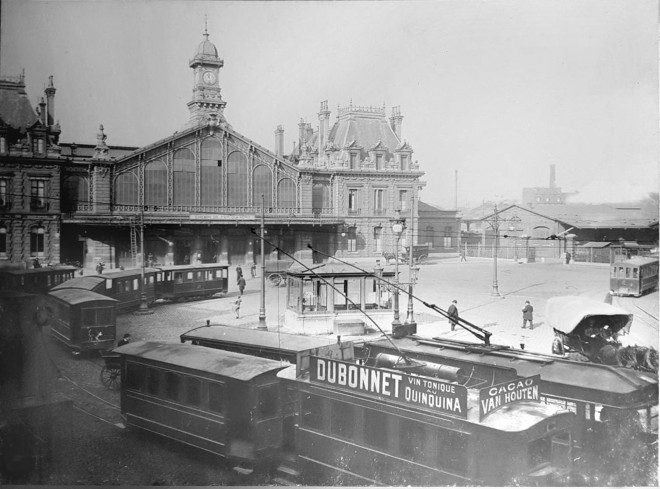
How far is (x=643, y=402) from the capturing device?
23.0 ft

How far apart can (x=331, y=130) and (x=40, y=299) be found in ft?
28.2

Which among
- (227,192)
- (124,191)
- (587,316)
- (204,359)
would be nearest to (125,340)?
(204,359)

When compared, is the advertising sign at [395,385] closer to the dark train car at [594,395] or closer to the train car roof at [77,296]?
the dark train car at [594,395]

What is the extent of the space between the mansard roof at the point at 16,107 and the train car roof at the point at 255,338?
14.6 feet

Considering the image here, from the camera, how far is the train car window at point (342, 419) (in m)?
6.77

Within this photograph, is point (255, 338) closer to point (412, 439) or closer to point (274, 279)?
point (412, 439)

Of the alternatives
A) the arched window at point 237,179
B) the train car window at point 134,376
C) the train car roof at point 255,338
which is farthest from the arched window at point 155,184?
the train car window at point 134,376

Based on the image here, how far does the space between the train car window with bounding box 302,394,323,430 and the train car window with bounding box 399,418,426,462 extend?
1.19 metres

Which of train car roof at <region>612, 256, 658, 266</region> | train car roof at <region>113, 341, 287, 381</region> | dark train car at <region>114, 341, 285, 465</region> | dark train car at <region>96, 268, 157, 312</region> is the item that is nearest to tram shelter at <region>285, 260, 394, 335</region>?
dark train car at <region>96, 268, 157, 312</region>

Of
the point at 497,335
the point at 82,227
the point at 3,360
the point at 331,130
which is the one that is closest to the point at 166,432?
the point at 3,360

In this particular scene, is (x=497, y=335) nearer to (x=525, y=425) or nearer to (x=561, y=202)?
(x=561, y=202)

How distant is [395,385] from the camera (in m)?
6.35

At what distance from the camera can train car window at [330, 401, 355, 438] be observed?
677cm

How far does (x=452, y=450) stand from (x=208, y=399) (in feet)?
11.0
